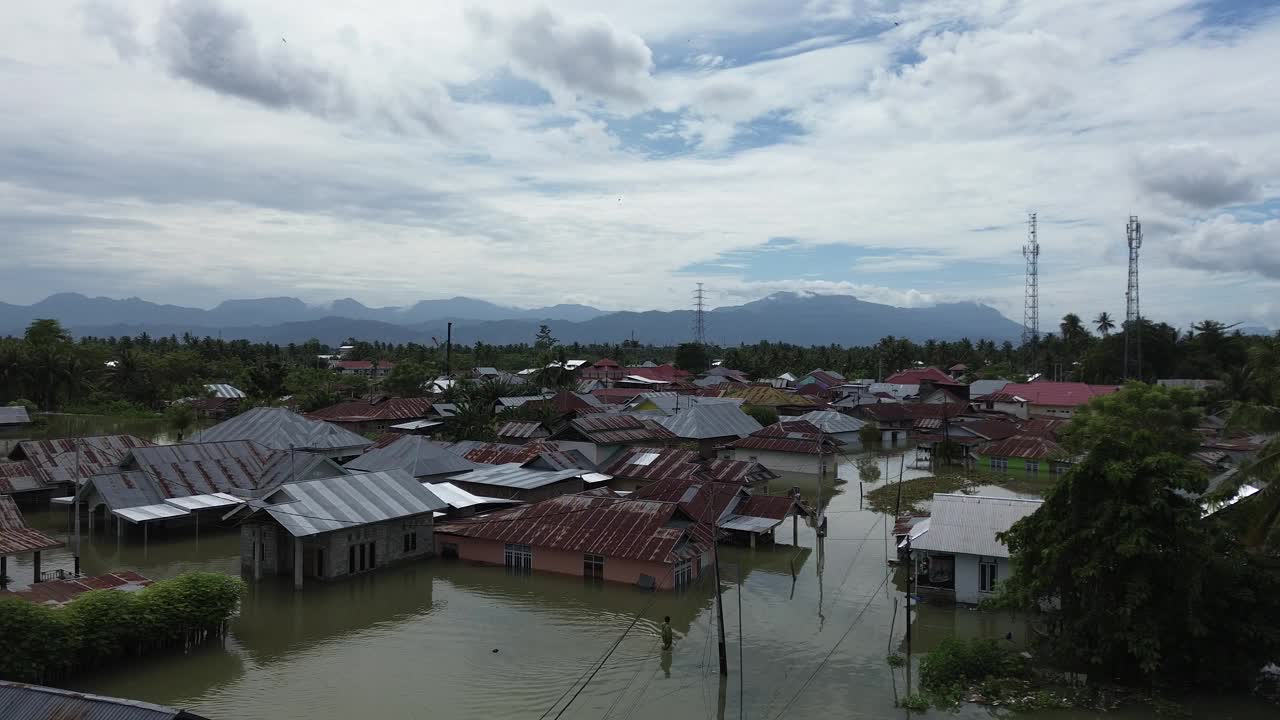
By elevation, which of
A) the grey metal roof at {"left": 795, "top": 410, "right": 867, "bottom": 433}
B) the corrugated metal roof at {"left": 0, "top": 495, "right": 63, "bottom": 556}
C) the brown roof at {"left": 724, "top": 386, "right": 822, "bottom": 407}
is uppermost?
the brown roof at {"left": 724, "top": 386, "right": 822, "bottom": 407}

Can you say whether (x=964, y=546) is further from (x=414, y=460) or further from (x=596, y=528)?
(x=414, y=460)

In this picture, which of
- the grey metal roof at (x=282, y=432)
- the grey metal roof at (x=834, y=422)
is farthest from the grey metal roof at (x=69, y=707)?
the grey metal roof at (x=834, y=422)

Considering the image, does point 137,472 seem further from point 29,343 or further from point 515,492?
point 29,343

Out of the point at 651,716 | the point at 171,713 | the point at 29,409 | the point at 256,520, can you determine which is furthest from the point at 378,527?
the point at 29,409

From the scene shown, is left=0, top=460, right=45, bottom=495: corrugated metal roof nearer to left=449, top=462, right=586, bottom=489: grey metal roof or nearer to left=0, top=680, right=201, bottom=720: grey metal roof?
left=449, top=462, right=586, bottom=489: grey metal roof

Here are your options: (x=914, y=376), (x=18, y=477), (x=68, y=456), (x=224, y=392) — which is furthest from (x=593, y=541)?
(x=914, y=376)

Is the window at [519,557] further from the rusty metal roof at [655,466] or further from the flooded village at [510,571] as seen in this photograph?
the rusty metal roof at [655,466]

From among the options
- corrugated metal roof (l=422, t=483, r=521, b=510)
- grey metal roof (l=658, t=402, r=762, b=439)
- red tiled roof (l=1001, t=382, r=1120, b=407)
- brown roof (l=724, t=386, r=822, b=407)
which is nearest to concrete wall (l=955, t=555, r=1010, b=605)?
corrugated metal roof (l=422, t=483, r=521, b=510)
